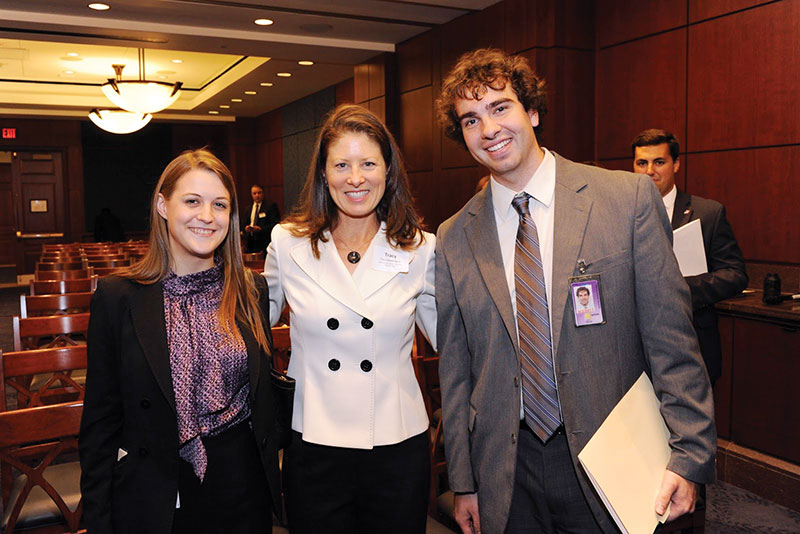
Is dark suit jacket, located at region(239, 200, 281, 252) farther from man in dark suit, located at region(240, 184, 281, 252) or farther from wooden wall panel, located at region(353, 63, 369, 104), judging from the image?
wooden wall panel, located at region(353, 63, 369, 104)

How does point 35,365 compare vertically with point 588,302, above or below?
below

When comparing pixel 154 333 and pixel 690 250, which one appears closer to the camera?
pixel 154 333

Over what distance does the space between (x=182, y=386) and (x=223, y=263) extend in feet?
1.19

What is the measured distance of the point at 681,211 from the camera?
3055 mm

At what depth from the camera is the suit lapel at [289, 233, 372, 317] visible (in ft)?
5.58

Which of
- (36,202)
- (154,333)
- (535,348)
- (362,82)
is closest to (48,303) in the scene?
(154,333)

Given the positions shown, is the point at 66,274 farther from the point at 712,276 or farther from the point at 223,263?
the point at 712,276

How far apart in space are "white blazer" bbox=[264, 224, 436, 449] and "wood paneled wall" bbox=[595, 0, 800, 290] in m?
3.10

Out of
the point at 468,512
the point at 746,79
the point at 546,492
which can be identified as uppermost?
the point at 746,79

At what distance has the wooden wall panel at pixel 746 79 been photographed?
3795 mm

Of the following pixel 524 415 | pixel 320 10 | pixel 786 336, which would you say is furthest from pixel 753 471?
pixel 320 10

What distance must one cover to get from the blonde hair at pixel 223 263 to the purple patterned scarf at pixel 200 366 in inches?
1.3

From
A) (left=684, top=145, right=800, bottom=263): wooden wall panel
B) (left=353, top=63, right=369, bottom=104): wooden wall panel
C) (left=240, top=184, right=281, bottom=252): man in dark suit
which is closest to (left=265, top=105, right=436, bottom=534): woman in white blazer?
(left=684, top=145, right=800, bottom=263): wooden wall panel

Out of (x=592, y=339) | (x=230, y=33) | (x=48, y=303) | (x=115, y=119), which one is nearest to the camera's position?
(x=592, y=339)
